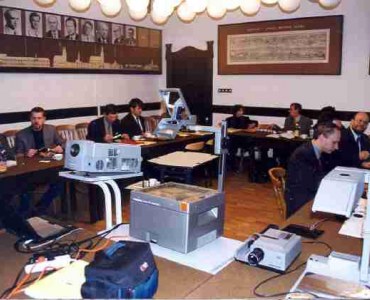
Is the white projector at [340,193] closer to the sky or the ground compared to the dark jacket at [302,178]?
closer to the sky

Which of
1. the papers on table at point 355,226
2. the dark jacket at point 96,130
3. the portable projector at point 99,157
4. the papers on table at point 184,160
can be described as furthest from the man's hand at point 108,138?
the papers on table at point 355,226

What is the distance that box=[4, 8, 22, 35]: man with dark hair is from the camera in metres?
5.76

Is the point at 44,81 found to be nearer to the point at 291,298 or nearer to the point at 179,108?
the point at 179,108

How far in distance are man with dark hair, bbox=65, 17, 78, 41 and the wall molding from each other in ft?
9.10

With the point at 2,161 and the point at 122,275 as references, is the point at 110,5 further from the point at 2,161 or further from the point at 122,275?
the point at 122,275

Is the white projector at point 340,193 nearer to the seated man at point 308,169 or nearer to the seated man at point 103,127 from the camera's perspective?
the seated man at point 308,169

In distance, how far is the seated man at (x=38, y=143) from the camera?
443 cm

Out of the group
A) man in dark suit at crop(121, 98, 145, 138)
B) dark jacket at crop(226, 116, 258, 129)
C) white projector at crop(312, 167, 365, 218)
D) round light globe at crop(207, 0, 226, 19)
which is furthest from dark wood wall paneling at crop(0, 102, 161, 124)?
white projector at crop(312, 167, 365, 218)

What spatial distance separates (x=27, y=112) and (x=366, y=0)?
17.0ft

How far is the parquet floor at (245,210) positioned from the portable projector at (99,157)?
1.38m

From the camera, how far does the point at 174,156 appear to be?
4281mm

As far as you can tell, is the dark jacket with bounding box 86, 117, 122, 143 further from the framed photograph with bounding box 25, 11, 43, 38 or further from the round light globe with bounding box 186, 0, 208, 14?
the round light globe with bounding box 186, 0, 208, 14

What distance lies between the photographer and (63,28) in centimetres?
652

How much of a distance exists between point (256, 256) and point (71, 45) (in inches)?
220
